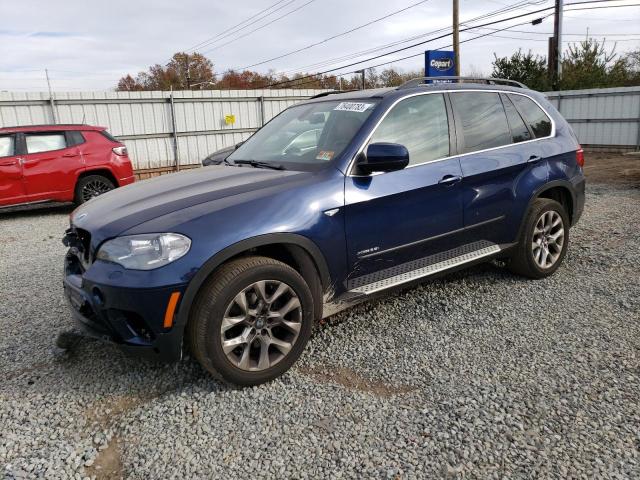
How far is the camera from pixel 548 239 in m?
4.66

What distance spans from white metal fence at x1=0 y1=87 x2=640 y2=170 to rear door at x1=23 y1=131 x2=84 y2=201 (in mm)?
4408

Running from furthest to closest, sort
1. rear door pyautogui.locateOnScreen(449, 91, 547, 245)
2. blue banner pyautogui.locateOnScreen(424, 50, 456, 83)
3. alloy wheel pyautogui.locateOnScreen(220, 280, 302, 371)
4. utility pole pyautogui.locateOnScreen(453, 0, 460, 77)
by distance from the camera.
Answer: utility pole pyautogui.locateOnScreen(453, 0, 460, 77) < blue banner pyautogui.locateOnScreen(424, 50, 456, 83) < rear door pyautogui.locateOnScreen(449, 91, 547, 245) < alloy wheel pyautogui.locateOnScreen(220, 280, 302, 371)

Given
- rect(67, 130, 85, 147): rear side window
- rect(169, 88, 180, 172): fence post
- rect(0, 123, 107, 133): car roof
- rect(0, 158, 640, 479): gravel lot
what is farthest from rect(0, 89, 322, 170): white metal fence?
rect(0, 158, 640, 479): gravel lot

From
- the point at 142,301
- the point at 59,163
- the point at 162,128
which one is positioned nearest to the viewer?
the point at 142,301

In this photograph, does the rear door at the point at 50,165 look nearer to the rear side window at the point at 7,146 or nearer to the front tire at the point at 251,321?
the rear side window at the point at 7,146

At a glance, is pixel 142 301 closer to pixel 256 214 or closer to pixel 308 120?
pixel 256 214

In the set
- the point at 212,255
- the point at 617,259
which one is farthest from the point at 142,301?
the point at 617,259

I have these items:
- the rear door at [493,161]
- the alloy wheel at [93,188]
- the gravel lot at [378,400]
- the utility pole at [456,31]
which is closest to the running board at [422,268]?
the rear door at [493,161]

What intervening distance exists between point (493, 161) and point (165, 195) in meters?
2.53

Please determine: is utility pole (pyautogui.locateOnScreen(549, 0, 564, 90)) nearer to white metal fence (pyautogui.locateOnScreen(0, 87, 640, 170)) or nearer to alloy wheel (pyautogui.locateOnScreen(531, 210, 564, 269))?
white metal fence (pyautogui.locateOnScreen(0, 87, 640, 170))

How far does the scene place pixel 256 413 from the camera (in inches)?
110

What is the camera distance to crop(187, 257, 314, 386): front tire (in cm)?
281

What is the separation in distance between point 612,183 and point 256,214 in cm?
991

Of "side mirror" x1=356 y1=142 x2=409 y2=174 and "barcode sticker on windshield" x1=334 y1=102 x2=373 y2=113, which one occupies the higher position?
"barcode sticker on windshield" x1=334 y1=102 x2=373 y2=113
